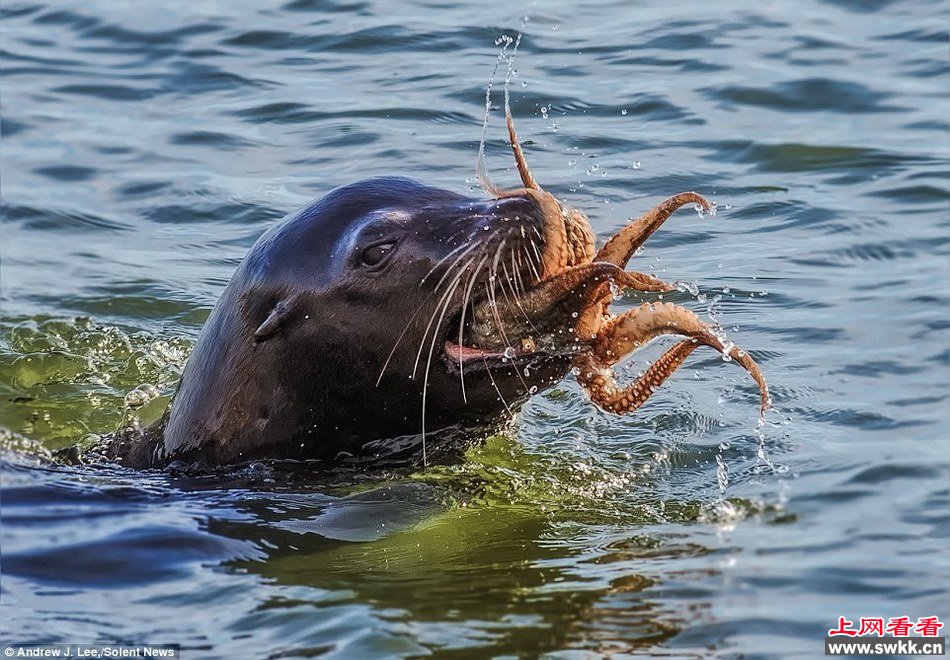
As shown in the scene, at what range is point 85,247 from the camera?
33.1ft

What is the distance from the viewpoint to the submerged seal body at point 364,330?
5.53m

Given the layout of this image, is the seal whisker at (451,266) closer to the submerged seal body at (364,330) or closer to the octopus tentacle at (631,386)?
the submerged seal body at (364,330)

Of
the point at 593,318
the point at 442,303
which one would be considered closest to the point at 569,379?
the point at 593,318

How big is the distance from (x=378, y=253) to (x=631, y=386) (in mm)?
1022

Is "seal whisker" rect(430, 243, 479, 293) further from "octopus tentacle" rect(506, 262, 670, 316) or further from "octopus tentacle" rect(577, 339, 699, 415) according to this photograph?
"octopus tentacle" rect(577, 339, 699, 415)

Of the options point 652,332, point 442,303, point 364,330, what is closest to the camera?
point 652,332

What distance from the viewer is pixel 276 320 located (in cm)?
573

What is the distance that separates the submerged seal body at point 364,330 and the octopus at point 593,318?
0.17 ft

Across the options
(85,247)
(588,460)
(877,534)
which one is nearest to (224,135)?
(85,247)

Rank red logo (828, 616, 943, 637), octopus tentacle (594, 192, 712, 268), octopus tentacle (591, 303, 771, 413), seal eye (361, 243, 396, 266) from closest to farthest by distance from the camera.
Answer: red logo (828, 616, 943, 637)
octopus tentacle (591, 303, 771, 413)
octopus tentacle (594, 192, 712, 268)
seal eye (361, 243, 396, 266)

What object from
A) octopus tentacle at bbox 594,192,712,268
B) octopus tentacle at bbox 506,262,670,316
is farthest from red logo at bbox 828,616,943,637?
octopus tentacle at bbox 594,192,712,268

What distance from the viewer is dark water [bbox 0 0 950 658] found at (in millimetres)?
4914

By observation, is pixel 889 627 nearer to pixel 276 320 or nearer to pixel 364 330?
pixel 364 330

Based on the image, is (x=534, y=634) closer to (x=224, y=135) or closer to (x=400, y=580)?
(x=400, y=580)
